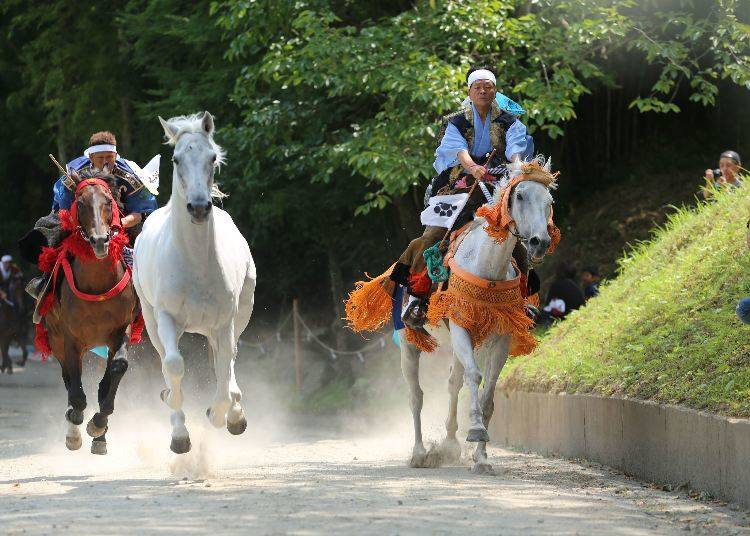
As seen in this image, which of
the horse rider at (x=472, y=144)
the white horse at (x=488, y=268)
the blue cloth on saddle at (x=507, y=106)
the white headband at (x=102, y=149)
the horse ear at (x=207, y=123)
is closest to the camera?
the horse ear at (x=207, y=123)

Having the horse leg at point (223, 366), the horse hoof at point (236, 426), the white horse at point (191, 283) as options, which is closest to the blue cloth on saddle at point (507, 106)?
the white horse at point (191, 283)

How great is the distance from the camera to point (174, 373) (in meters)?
10.8

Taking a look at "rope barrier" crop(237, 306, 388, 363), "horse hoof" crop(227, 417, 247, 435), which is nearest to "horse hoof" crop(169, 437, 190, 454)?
"horse hoof" crop(227, 417, 247, 435)

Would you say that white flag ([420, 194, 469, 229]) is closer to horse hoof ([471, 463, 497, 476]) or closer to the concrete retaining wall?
the concrete retaining wall

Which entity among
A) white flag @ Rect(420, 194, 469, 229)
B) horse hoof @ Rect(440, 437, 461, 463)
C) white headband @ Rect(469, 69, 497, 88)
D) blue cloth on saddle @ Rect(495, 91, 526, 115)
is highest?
white headband @ Rect(469, 69, 497, 88)

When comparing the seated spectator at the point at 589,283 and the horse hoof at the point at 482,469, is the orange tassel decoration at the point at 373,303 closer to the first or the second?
the horse hoof at the point at 482,469

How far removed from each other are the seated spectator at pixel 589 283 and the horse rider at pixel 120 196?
7942 mm

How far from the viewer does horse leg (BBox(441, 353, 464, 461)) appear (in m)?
12.5

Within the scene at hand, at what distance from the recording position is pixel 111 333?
1284cm

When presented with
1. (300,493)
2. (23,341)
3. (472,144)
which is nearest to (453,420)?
(472,144)

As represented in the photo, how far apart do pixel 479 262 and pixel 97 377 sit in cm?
514

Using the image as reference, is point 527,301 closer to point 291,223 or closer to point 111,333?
point 111,333

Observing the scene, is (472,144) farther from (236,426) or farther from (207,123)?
(236,426)

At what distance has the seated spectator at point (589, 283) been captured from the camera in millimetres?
19594
